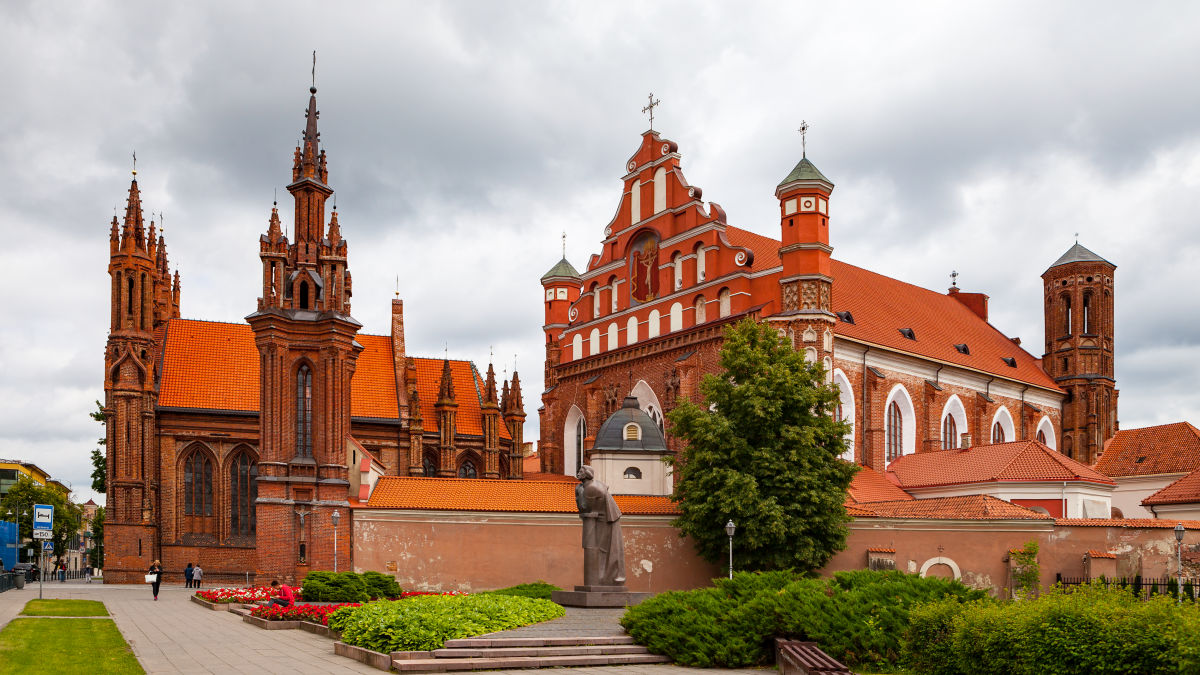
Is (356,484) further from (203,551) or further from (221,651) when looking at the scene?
(221,651)

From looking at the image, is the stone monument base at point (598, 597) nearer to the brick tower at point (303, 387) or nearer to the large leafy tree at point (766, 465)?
the large leafy tree at point (766, 465)

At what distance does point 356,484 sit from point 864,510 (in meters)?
17.9

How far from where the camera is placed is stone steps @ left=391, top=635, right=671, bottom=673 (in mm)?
16719

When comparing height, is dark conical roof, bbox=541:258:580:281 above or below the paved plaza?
above

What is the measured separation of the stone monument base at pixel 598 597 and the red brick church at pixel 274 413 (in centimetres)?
1067

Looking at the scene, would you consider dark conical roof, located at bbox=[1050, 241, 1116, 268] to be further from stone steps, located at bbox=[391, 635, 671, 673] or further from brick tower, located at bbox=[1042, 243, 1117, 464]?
stone steps, located at bbox=[391, 635, 671, 673]

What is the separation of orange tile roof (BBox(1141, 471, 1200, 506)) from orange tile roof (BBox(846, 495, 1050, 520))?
9730 mm

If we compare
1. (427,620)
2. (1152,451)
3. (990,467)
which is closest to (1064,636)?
(427,620)

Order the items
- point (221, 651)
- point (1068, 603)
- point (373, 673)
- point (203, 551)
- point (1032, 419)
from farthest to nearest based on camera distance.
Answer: point (1032, 419)
point (203, 551)
point (221, 651)
point (373, 673)
point (1068, 603)

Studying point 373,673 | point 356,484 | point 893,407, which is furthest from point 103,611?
point 893,407

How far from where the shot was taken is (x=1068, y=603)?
13.8 m

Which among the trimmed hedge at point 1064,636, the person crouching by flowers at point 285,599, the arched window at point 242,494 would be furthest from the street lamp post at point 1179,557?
the arched window at point 242,494

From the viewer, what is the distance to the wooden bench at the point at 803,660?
15.2 meters

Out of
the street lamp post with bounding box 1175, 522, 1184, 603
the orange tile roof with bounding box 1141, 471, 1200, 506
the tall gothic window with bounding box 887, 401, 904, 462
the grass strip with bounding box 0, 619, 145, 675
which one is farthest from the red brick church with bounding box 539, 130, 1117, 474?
the grass strip with bounding box 0, 619, 145, 675
